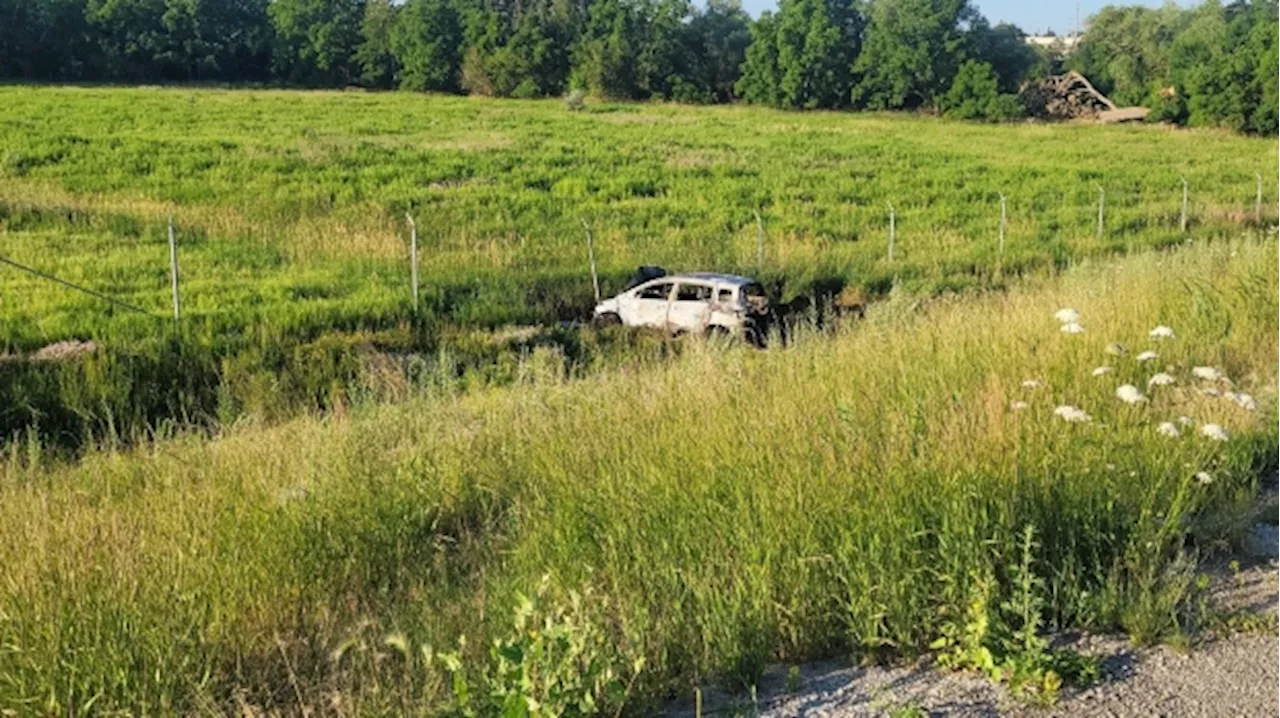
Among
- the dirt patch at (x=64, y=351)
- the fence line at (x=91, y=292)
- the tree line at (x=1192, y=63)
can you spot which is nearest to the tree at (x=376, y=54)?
the tree line at (x=1192, y=63)

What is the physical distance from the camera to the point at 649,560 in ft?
15.8

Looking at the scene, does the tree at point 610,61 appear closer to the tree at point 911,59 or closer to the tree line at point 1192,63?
the tree at point 911,59

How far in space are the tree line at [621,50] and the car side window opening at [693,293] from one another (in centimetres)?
6906

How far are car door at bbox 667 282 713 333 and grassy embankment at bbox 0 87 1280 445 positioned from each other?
3.64ft

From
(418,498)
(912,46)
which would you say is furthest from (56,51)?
(418,498)

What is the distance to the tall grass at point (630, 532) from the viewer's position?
4.17m

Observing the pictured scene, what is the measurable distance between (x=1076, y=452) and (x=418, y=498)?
3.21m

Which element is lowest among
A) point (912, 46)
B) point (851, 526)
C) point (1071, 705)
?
point (1071, 705)

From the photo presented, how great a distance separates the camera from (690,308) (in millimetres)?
17219

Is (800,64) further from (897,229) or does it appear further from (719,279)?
(719,279)

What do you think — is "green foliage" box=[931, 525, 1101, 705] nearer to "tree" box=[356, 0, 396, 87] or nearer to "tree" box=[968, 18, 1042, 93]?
"tree" box=[968, 18, 1042, 93]

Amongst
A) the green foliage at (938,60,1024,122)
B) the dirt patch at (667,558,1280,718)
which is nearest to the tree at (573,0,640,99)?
the green foliage at (938,60,1024,122)

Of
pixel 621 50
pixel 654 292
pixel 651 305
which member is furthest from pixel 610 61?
pixel 651 305

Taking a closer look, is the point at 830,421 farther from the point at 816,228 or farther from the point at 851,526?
the point at 816,228
